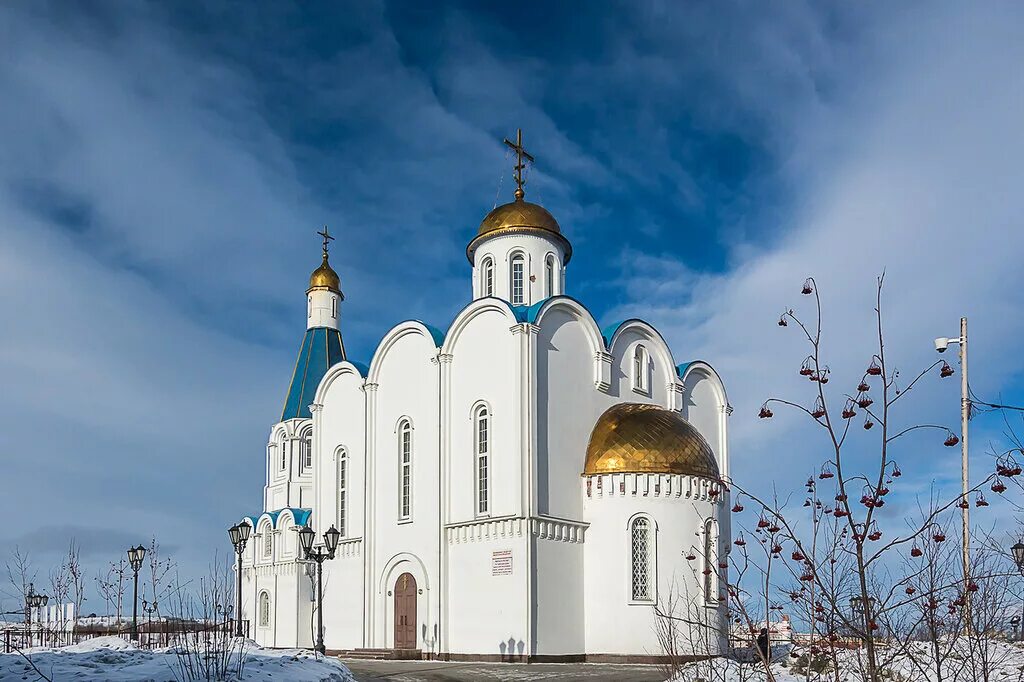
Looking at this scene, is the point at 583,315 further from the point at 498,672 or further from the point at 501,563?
the point at 498,672

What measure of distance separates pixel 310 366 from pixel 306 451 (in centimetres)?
274

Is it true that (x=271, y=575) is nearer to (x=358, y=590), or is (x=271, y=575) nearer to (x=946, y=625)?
(x=358, y=590)

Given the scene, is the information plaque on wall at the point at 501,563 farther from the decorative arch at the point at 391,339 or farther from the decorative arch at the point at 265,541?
the decorative arch at the point at 265,541

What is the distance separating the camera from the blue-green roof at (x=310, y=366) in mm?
31781

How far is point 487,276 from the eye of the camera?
25.8m

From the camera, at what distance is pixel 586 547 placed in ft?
69.9

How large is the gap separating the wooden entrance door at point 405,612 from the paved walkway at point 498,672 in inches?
81.4

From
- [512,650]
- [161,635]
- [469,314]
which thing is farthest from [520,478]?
[161,635]

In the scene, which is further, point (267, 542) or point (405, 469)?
point (267, 542)

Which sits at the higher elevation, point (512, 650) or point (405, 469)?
point (405, 469)

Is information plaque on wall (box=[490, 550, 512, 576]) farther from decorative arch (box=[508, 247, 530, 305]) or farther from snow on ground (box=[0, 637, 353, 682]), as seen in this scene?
snow on ground (box=[0, 637, 353, 682])

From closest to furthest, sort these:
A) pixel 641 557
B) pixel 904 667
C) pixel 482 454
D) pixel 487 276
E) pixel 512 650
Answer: pixel 904 667
pixel 512 650
pixel 641 557
pixel 482 454
pixel 487 276

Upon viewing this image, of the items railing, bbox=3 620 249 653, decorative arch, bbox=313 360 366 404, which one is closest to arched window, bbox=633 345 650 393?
decorative arch, bbox=313 360 366 404

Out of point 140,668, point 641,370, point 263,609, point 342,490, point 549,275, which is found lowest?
point 263,609
